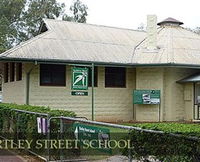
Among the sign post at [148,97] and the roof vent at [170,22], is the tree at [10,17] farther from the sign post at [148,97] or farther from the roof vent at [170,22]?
the sign post at [148,97]

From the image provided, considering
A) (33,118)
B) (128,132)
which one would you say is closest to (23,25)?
(33,118)

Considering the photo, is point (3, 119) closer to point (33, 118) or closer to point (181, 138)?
point (33, 118)

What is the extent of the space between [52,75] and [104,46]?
391cm

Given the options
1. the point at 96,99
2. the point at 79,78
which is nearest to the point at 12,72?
the point at 96,99

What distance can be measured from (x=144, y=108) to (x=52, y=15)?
30339mm

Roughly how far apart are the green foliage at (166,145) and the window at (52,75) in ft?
43.4

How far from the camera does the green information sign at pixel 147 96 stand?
19.2 m

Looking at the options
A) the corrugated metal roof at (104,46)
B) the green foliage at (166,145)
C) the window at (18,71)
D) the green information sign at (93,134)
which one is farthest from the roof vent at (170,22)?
the green foliage at (166,145)

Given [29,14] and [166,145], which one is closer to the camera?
[166,145]

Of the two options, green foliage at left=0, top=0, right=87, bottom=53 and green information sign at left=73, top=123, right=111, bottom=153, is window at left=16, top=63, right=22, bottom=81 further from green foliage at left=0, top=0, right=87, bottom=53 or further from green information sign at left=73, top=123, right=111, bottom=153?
green foliage at left=0, top=0, right=87, bottom=53

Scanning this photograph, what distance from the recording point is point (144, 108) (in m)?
19.8

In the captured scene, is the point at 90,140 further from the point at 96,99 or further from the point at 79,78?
the point at 96,99

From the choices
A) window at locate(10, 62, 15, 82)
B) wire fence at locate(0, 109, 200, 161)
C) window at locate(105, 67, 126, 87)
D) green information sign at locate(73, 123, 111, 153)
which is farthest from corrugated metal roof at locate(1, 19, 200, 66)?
green information sign at locate(73, 123, 111, 153)

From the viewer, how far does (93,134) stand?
676 cm
